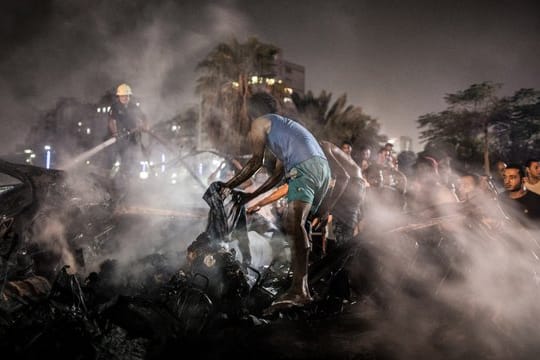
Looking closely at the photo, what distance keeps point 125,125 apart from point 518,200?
20.3ft

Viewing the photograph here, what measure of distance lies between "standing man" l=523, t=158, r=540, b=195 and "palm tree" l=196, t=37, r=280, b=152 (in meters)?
18.7

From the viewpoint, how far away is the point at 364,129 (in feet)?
86.7

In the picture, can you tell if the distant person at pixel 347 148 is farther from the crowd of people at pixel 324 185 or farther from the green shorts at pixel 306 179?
the green shorts at pixel 306 179

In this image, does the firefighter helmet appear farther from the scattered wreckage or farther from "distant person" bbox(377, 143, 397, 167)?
"distant person" bbox(377, 143, 397, 167)

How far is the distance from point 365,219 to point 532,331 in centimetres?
307

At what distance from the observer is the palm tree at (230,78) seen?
22797 mm

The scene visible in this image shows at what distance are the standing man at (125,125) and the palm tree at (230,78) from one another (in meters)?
15.4

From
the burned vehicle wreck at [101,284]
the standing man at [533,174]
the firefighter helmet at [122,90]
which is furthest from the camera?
the firefighter helmet at [122,90]

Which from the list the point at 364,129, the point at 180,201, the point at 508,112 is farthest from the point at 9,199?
the point at 508,112

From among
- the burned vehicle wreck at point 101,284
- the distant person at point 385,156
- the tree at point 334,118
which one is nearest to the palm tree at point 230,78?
the tree at point 334,118

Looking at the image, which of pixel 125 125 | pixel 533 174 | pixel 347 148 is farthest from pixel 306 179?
pixel 125 125

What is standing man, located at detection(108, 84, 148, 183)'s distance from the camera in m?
6.95

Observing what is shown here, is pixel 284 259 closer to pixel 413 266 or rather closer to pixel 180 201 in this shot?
pixel 413 266

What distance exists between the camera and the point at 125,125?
23.6 feet
